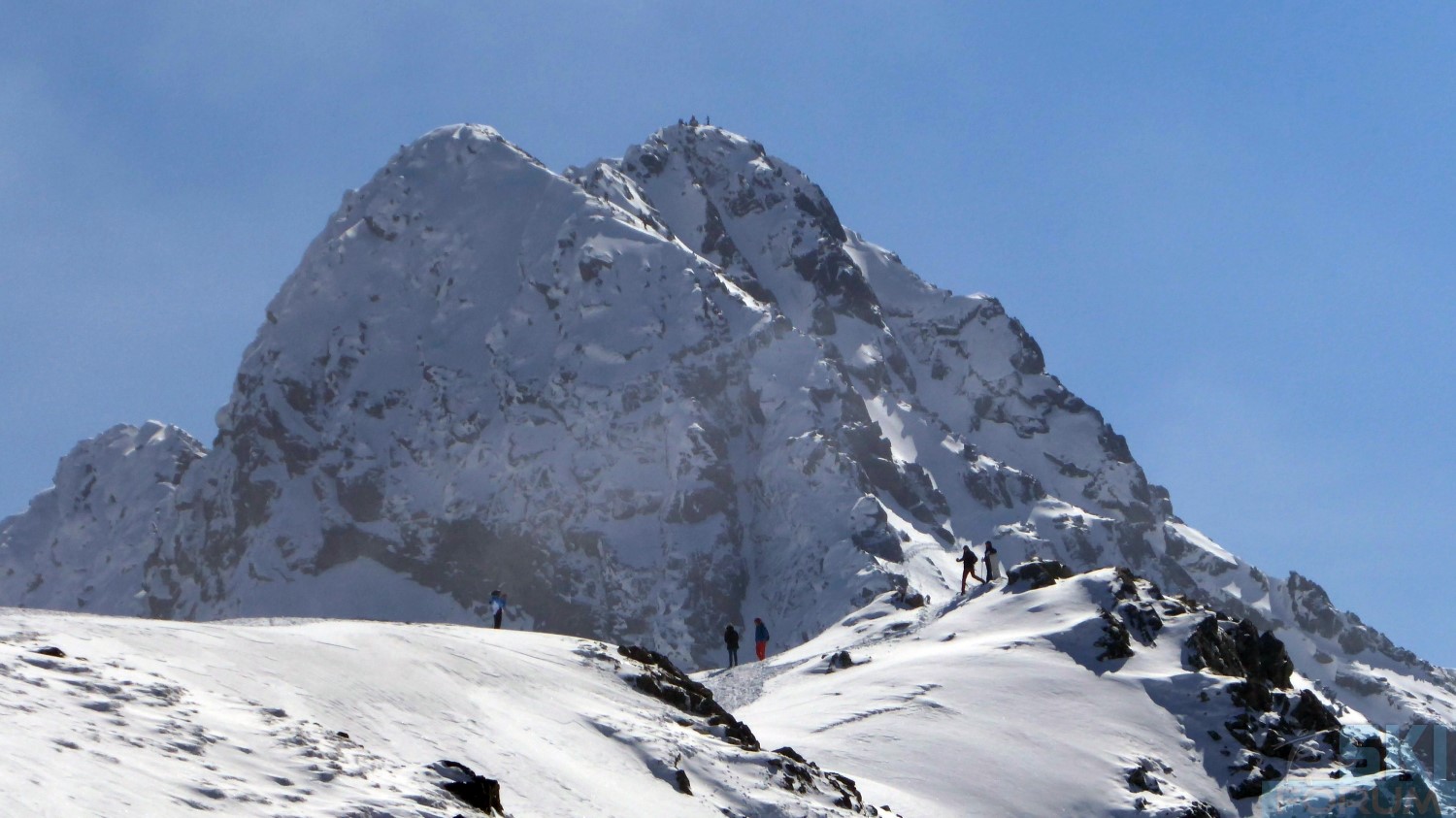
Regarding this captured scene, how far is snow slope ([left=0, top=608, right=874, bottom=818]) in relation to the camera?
763 inches

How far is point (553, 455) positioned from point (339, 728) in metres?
141

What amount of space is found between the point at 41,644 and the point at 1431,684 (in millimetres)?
201749

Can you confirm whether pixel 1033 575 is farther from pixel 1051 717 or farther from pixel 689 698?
pixel 689 698

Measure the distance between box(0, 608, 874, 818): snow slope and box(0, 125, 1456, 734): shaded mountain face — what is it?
11478cm

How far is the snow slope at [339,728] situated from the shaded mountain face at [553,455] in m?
115

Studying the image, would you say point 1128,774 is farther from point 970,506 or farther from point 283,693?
point 970,506

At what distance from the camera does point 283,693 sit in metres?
24.8

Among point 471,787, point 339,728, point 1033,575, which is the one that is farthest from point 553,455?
point 471,787

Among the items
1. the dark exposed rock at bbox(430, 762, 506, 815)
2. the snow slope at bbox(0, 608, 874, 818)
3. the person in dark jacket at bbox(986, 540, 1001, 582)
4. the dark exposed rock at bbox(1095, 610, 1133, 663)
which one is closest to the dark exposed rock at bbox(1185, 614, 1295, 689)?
the dark exposed rock at bbox(1095, 610, 1133, 663)

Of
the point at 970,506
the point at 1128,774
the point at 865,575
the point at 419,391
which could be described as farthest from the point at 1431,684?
the point at 1128,774

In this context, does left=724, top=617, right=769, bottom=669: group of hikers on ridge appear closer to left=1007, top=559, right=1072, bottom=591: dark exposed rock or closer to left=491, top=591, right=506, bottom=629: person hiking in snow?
left=1007, top=559, right=1072, bottom=591: dark exposed rock

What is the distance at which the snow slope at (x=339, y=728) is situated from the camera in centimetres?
1938

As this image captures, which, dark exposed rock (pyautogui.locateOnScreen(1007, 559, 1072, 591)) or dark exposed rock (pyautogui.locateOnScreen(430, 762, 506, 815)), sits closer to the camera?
dark exposed rock (pyautogui.locateOnScreen(430, 762, 506, 815))

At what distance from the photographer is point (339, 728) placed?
2411cm
